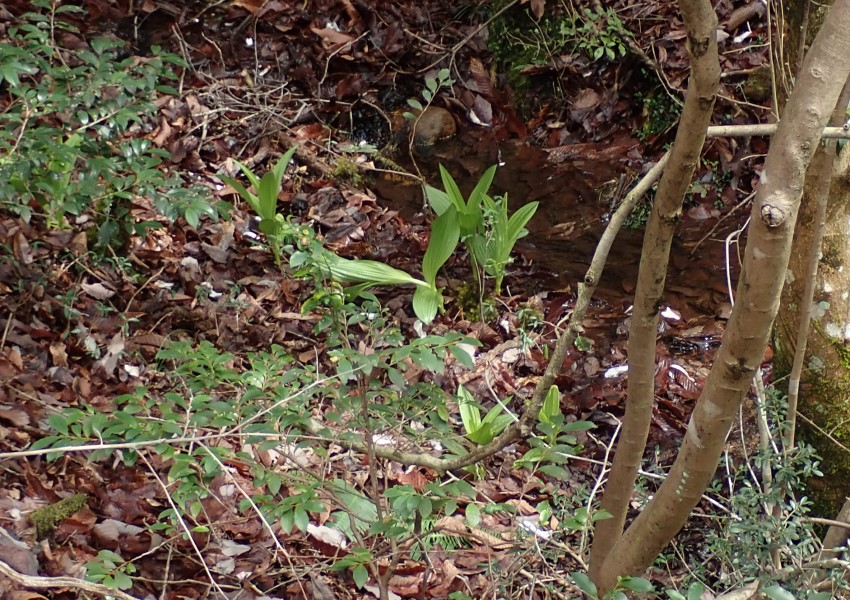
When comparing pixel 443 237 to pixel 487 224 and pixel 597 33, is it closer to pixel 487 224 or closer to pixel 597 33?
pixel 487 224

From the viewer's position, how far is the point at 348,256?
160 inches

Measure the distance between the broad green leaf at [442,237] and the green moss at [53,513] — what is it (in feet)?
5.54

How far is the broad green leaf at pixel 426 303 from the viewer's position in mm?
3455

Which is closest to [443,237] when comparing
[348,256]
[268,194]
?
[348,256]

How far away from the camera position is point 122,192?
2.73 meters

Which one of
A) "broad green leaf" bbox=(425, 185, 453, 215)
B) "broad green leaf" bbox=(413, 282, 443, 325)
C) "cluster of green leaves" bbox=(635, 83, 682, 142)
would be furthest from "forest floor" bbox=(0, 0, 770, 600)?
"broad green leaf" bbox=(425, 185, 453, 215)

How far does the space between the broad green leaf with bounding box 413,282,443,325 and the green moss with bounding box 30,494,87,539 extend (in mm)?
1515

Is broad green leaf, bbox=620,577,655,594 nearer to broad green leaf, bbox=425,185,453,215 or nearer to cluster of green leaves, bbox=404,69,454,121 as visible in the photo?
broad green leaf, bbox=425,185,453,215

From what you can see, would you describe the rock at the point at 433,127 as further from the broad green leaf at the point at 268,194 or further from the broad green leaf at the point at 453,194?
the broad green leaf at the point at 268,194

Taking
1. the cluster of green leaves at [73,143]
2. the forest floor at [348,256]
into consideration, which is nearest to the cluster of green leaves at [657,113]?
the forest floor at [348,256]

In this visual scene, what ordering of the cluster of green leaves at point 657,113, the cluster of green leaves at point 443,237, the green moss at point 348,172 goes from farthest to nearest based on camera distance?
the cluster of green leaves at point 657,113 → the green moss at point 348,172 → the cluster of green leaves at point 443,237

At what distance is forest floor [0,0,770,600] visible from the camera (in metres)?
2.31

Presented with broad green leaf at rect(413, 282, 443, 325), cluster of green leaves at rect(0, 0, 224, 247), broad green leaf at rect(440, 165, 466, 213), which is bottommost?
broad green leaf at rect(413, 282, 443, 325)

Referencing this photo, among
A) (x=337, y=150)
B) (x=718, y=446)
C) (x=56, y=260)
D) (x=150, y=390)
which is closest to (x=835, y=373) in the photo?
(x=718, y=446)
